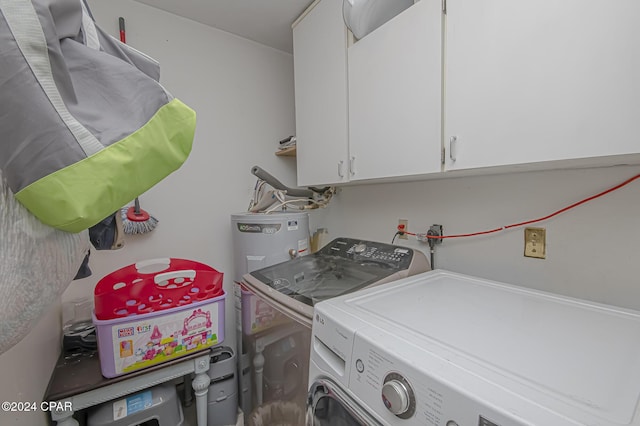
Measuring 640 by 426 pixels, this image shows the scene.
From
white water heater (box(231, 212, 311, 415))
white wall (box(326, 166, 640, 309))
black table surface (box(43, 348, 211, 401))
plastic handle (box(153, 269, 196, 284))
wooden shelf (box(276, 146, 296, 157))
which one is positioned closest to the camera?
white wall (box(326, 166, 640, 309))

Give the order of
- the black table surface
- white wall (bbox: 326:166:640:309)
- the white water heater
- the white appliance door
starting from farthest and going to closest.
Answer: the white water heater
the black table surface
white wall (bbox: 326:166:640:309)
the white appliance door

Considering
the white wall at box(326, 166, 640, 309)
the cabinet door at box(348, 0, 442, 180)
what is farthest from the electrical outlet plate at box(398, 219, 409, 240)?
the cabinet door at box(348, 0, 442, 180)

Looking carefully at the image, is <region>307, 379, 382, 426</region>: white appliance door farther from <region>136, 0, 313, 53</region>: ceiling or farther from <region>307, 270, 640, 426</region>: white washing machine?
<region>136, 0, 313, 53</region>: ceiling

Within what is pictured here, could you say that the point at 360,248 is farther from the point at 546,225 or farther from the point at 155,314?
the point at 155,314

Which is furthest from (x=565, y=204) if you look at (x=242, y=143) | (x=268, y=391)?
(x=242, y=143)

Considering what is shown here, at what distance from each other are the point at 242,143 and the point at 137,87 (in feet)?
5.39

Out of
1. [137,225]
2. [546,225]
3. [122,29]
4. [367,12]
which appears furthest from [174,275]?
[546,225]

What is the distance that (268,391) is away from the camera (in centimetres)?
125

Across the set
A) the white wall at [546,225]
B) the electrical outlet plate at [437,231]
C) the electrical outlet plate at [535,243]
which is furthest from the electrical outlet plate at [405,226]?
the electrical outlet plate at [535,243]

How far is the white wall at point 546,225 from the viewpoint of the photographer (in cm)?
91

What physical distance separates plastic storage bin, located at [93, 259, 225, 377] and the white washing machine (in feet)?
2.58

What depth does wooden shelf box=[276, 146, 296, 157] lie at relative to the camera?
2.06m

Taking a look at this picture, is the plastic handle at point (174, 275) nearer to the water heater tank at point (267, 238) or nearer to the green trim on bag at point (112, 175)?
the water heater tank at point (267, 238)

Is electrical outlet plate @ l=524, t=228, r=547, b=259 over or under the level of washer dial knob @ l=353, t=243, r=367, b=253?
over
